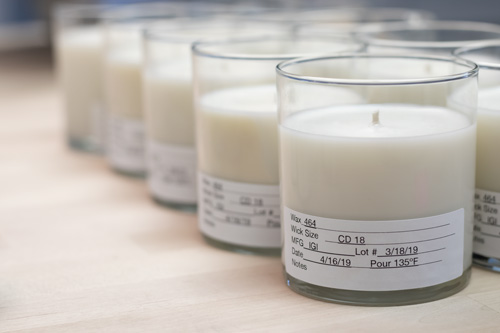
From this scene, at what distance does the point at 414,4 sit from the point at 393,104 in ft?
2.05

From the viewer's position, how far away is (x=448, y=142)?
56 cm

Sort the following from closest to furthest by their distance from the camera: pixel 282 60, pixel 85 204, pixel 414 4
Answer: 1. pixel 282 60
2. pixel 85 204
3. pixel 414 4

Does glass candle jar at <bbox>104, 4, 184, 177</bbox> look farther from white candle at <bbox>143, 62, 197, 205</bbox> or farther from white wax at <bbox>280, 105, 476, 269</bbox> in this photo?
white wax at <bbox>280, 105, 476, 269</bbox>

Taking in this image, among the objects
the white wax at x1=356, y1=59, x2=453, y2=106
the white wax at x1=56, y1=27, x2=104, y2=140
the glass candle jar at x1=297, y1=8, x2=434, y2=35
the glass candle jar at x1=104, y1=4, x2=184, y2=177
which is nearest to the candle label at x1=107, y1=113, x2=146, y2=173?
the glass candle jar at x1=104, y1=4, x2=184, y2=177

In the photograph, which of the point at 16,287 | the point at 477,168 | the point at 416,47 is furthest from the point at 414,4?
the point at 16,287

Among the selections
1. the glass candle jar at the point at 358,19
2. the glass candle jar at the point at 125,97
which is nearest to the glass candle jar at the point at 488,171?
the glass candle jar at the point at 358,19

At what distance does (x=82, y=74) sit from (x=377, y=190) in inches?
23.8

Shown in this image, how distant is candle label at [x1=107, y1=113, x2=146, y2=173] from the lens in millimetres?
943

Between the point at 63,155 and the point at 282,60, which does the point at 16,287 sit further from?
the point at 63,155

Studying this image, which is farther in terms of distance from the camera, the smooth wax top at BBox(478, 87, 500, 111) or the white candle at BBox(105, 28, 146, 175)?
the white candle at BBox(105, 28, 146, 175)

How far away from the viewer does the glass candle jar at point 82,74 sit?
41.9 inches

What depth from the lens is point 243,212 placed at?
0.68 metres

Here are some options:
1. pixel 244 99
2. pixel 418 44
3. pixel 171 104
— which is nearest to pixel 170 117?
pixel 171 104

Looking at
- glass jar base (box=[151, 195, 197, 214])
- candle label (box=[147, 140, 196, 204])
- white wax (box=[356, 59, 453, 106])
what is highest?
white wax (box=[356, 59, 453, 106])
